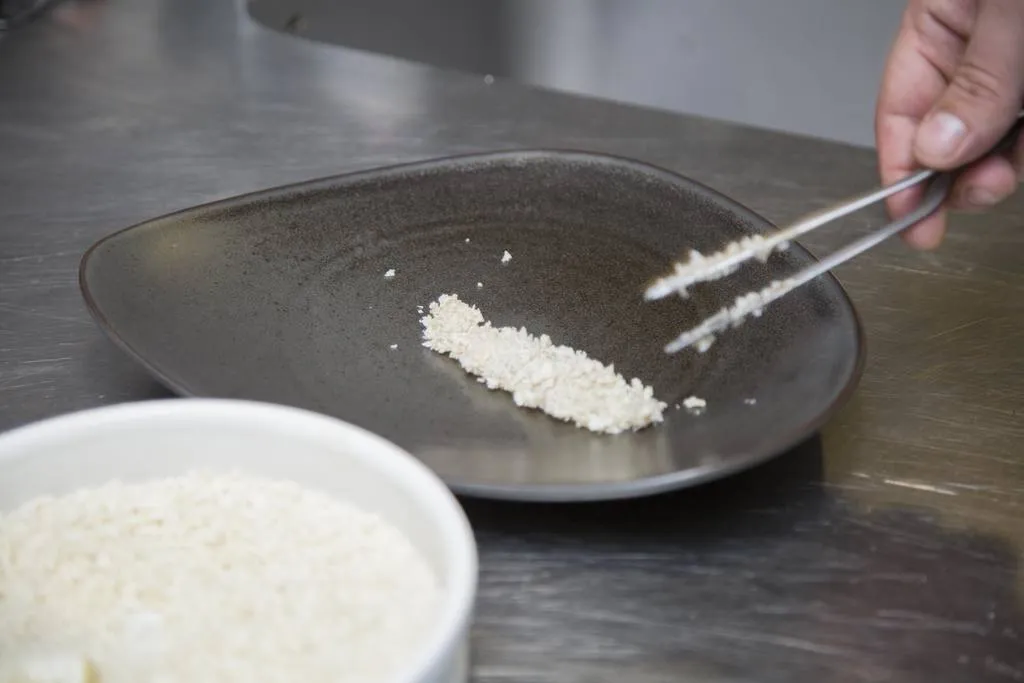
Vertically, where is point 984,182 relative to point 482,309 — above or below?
above

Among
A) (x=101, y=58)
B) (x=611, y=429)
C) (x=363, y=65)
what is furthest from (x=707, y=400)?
(x=101, y=58)

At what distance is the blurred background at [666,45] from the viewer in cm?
135

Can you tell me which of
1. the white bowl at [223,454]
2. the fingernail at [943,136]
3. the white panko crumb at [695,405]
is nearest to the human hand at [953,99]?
the fingernail at [943,136]

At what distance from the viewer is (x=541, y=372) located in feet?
2.02

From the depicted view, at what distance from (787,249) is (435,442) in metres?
0.27

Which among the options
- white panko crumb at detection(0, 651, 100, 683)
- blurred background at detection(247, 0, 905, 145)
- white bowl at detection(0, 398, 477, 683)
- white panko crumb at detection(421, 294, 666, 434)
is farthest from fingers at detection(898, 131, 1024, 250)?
blurred background at detection(247, 0, 905, 145)

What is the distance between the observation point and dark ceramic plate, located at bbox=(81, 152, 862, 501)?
0.55 meters

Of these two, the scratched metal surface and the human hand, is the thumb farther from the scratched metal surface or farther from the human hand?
the scratched metal surface

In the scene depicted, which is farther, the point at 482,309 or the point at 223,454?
the point at 482,309

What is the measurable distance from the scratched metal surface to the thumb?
0.14 meters

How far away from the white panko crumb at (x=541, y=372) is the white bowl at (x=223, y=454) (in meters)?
0.14

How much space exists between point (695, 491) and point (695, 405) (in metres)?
0.04

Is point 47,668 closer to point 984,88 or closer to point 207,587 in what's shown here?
point 207,587

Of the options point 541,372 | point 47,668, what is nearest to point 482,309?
point 541,372
